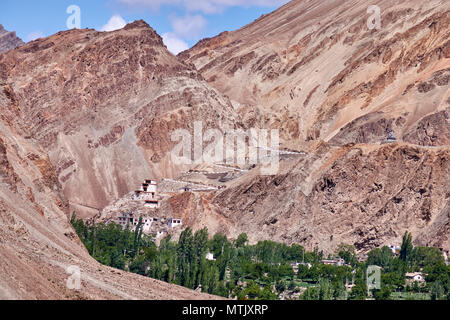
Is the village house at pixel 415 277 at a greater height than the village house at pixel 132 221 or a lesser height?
lesser

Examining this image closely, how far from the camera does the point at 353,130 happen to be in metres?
153

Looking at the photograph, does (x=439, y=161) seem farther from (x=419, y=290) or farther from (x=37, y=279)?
(x=37, y=279)

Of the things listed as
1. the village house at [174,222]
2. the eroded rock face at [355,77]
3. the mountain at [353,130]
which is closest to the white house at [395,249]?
the mountain at [353,130]

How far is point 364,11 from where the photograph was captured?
643 feet

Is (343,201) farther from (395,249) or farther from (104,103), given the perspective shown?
(104,103)

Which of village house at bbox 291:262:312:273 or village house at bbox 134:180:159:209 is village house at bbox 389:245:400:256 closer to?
village house at bbox 291:262:312:273

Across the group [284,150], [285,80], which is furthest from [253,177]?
[285,80]

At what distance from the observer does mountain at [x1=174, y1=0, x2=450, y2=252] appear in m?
114

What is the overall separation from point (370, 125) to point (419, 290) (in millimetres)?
67621

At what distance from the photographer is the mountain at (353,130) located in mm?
114188

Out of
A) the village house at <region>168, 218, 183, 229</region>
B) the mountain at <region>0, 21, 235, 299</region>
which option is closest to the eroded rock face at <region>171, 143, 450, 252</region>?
the village house at <region>168, 218, 183, 229</region>

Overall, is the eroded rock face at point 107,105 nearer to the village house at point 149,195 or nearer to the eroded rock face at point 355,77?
the eroded rock face at point 355,77

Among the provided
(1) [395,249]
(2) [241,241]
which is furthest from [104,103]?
(1) [395,249]
